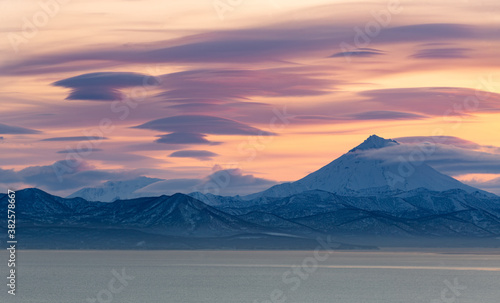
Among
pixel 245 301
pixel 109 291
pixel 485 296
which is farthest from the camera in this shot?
pixel 109 291

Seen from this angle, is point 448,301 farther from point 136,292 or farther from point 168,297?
point 136,292

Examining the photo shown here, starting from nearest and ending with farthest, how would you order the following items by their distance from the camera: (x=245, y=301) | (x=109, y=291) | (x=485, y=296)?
(x=245, y=301)
(x=485, y=296)
(x=109, y=291)

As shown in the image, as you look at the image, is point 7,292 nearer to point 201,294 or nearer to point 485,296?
point 201,294

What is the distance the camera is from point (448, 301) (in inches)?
6860

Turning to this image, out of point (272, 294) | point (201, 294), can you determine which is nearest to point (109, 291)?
point (201, 294)

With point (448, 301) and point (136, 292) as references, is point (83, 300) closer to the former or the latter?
point (136, 292)

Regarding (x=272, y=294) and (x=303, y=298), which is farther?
(x=272, y=294)

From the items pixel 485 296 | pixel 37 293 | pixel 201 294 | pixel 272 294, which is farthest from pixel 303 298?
pixel 37 293

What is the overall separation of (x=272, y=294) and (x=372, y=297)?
73.0 ft

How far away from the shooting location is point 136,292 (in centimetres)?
19650

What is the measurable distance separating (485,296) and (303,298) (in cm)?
4066

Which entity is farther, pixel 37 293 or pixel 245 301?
pixel 37 293

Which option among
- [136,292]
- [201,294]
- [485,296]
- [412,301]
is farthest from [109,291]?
[485,296]

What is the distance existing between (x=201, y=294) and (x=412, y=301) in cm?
4764
